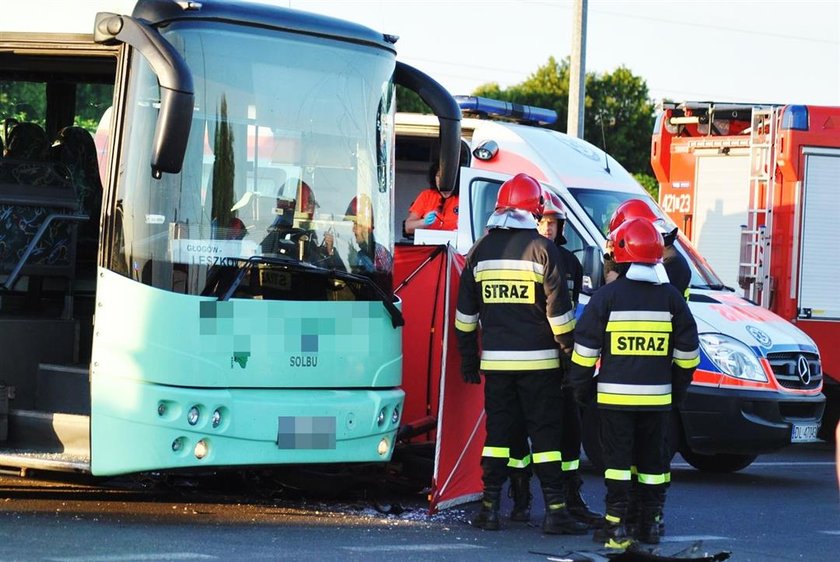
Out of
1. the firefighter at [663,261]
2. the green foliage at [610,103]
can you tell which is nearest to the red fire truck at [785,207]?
the firefighter at [663,261]

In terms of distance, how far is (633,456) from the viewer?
840 centimetres

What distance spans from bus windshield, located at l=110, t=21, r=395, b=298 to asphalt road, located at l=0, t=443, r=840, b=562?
1384 mm

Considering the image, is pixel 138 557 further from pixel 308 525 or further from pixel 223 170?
pixel 223 170

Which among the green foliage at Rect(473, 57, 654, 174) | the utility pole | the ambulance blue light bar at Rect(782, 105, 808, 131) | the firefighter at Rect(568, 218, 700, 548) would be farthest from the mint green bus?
the green foliage at Rect(473, 57, 654, 174)

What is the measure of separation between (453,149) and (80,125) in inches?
123

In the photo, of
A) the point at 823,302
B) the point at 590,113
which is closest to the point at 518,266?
the point at 823,302

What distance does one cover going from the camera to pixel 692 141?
51.0 feet

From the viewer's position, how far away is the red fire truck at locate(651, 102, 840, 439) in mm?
14109

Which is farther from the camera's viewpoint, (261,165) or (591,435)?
(591,435)

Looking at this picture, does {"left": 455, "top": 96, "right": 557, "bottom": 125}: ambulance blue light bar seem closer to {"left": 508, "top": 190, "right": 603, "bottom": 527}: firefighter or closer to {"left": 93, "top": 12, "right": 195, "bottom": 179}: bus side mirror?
{"left": 508, "top": 190, "right": 603, "bottom": 527}: firefighter

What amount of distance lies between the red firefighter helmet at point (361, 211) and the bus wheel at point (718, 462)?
4.60 metres

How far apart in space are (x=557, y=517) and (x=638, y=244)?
5.44ft

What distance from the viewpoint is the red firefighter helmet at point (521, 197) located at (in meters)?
8.62

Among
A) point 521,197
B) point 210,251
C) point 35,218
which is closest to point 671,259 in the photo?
point 521,197
